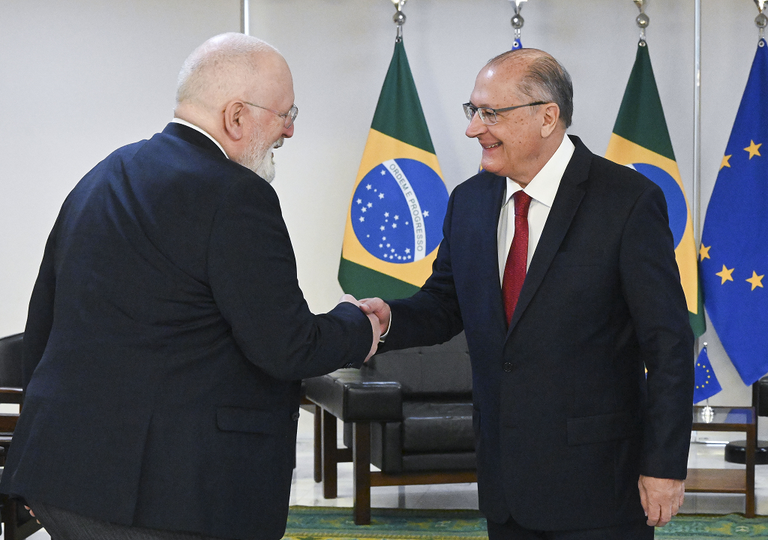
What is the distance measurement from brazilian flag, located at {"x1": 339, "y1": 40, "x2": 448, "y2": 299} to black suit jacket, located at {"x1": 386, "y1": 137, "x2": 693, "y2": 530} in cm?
351

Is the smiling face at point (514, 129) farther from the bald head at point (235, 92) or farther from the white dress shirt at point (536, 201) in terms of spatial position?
the bald head at point (235, 92)

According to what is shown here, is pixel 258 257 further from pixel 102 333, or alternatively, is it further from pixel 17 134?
pixel 17 134

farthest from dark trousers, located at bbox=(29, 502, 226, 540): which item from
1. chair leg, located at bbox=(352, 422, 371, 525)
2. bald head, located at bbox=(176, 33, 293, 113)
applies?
chair leg, located at bbox=(352, 422, 371, 525)

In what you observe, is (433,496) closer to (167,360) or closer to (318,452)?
(318,452)

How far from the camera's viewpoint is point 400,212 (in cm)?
527

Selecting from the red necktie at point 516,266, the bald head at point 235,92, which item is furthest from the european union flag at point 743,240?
the bald head at point 235,92

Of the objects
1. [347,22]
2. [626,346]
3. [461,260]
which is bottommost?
[626,346]

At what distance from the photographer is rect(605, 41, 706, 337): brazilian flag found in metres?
5.24

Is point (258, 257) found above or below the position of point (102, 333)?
above

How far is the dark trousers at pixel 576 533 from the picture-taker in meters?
1.70

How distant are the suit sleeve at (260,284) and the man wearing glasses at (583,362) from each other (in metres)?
0.44

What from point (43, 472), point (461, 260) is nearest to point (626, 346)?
point (461, 260)

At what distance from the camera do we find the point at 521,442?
171cm

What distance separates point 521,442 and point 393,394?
6.53 feet
